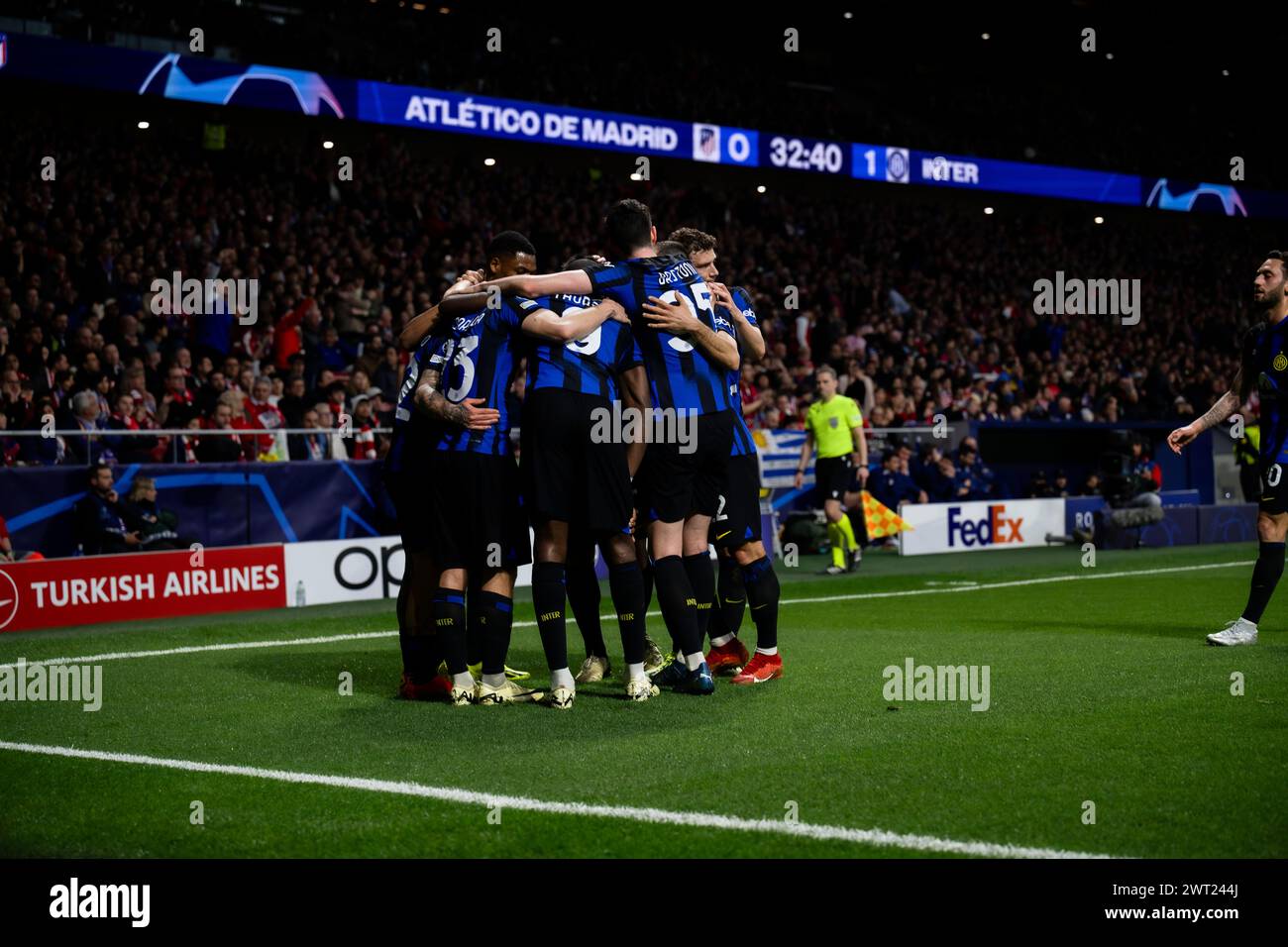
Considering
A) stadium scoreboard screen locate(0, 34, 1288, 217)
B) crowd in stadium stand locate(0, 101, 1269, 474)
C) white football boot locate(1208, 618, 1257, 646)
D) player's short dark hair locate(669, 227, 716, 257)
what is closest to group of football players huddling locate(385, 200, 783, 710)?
player's short dark hair locate(669, 227, 716, 257)

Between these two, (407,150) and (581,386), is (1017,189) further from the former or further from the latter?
(581,386)

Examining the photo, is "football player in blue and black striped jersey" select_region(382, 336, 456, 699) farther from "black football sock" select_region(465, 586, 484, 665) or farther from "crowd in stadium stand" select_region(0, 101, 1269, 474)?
"crowd in stadium stand" select_region(0, 101, 1269, 474)

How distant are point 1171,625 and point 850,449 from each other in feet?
18.5

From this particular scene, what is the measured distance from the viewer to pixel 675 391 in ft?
24.6

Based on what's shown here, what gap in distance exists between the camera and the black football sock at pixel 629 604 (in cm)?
735

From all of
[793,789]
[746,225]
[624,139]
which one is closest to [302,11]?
[624,139]

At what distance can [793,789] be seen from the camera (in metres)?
5.27

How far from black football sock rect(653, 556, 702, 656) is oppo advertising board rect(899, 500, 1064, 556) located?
38.8 feet

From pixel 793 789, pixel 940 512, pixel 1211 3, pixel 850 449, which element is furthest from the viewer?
pixel 1211 3

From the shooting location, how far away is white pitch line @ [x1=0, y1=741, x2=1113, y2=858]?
14.4 feet

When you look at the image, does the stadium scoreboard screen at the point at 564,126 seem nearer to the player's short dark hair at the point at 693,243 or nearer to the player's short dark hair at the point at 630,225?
the player's short dark hair at the point at 693,243

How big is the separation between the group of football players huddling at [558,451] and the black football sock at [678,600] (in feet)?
0.04

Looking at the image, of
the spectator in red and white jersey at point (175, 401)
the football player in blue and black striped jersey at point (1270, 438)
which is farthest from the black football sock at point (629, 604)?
the spectator in red and white jersey at point (175, 401)

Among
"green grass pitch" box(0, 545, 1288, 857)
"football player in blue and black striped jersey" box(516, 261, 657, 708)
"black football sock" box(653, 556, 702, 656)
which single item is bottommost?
"green grass pitch" box(0, 545, 1288, 857)
